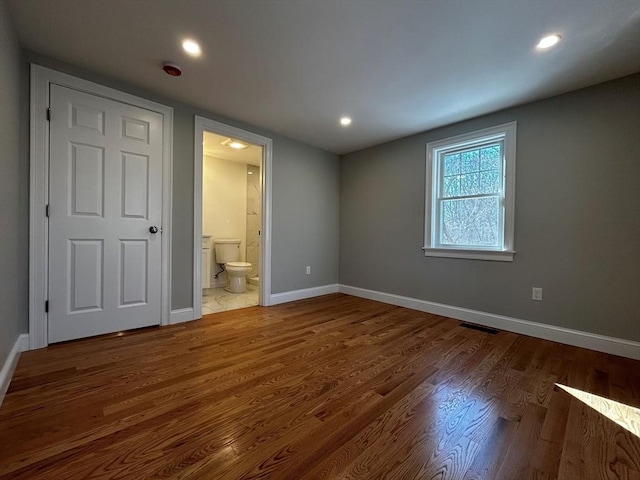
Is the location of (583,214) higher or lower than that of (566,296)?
higher

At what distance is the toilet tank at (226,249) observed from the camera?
15.7ft

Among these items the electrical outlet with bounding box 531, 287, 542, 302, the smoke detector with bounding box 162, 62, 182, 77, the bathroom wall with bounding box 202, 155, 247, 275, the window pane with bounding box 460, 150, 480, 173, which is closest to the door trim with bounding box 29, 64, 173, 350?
the smoke detector with bounding box 162, 62, 182, 77

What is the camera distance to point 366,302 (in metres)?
3.92

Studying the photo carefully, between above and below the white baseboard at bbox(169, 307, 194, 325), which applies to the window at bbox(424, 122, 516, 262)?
above

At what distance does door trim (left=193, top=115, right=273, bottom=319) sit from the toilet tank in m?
1.42

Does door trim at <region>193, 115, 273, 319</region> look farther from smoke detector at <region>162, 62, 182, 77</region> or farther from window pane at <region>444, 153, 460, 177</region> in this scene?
window pane at <region>444, 153, 460, 177</region>

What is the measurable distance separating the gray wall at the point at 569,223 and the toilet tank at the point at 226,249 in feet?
10.1

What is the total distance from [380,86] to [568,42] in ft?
4.20

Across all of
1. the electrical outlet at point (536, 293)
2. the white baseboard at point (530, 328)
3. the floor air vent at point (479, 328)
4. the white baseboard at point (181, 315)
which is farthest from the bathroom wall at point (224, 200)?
the electrical outlet at point (536, 293)

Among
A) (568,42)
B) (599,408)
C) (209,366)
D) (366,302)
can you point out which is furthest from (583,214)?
(209,366)

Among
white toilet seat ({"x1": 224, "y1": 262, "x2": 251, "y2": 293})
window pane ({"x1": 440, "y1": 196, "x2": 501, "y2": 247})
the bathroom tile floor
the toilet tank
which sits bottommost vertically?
the bathroom tile floor

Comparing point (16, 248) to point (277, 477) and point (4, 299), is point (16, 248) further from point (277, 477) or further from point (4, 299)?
point (277, 477)

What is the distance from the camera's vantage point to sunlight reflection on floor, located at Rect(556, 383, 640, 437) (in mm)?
1401

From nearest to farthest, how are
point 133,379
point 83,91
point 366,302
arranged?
point 133,379, point 83,91, point 366,302
